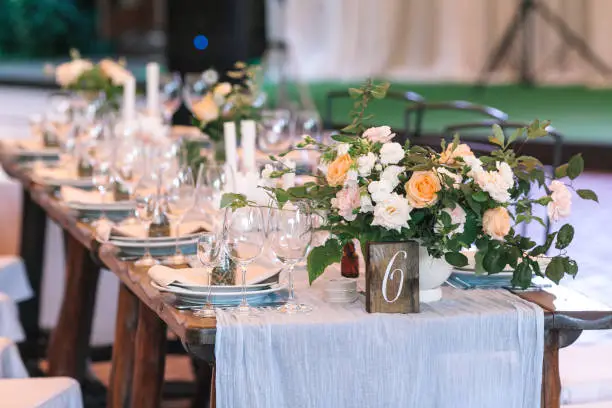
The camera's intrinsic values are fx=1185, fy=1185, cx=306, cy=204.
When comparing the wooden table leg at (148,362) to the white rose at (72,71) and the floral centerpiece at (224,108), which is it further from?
the white rose at (72,71)

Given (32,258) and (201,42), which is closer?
(32,258)

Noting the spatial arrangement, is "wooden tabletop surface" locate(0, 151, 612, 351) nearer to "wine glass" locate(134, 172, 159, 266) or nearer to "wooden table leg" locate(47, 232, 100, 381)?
"wine glass" locate(134, 172, 159, 266)

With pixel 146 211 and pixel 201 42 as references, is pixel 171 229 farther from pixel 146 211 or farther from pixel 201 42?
pixel 201 42

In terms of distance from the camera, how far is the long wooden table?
235 cm

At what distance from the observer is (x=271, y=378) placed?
7.49ft

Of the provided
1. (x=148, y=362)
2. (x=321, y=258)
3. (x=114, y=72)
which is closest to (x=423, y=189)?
(x=321, y=258)

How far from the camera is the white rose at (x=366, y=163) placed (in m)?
2.34

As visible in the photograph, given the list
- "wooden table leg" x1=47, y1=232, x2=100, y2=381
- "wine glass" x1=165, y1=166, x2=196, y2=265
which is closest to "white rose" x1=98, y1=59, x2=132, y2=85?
"wooden table leg" x1=47, y1=232, x2=100, y2=381

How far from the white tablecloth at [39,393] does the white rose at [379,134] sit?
3.36 feet

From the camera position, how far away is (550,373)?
2.43 m

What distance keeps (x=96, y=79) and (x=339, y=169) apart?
3022 mm

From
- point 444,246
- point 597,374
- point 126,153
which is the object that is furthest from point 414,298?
point 126,153

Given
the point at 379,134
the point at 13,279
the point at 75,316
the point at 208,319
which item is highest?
the point at 379,134

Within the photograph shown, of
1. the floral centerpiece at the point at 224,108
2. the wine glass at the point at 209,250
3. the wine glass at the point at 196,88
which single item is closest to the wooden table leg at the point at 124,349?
the floral centerpiece at the point at 224,108
